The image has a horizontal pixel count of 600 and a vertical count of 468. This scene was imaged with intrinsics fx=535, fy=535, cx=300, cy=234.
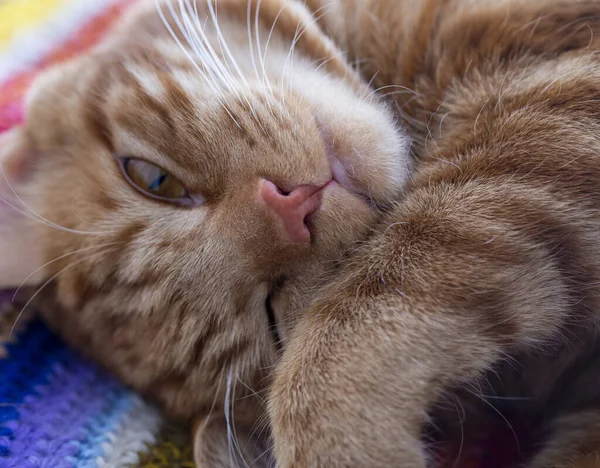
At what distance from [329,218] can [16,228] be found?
72cm

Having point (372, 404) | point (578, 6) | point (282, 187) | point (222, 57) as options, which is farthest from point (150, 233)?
point (578, 6)

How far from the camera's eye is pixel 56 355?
1.18 meters

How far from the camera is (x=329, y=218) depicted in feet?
3.01

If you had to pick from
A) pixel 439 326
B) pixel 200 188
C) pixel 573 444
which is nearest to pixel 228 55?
pixel 200 188

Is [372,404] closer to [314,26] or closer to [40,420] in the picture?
[40,420]

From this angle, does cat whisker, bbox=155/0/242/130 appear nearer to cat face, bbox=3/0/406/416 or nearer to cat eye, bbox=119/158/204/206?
cat face, bbox=3/0/406/416

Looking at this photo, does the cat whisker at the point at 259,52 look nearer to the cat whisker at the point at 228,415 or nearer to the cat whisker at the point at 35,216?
the cat whisker at the point at 35,216

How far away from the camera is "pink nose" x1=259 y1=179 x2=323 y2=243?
880 millimetres

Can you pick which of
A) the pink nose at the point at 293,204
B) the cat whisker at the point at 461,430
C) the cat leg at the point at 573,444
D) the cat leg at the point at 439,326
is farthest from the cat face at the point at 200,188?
the cat leg at the point at 573,444

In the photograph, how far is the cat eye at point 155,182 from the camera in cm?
100

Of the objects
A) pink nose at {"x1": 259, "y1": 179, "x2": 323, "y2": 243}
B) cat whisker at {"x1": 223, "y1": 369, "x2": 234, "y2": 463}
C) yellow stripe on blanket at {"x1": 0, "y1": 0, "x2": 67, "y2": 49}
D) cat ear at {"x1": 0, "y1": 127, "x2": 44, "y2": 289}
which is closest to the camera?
pink nose at {"x1": 259, "y1": 179, "x2": 323, "y2": 243}

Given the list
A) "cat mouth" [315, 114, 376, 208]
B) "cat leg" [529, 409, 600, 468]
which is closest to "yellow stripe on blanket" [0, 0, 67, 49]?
"cat mouth" [315, 114, 376, 208]

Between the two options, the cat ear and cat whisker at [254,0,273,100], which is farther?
the cat ear

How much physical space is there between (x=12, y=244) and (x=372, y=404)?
847mm
